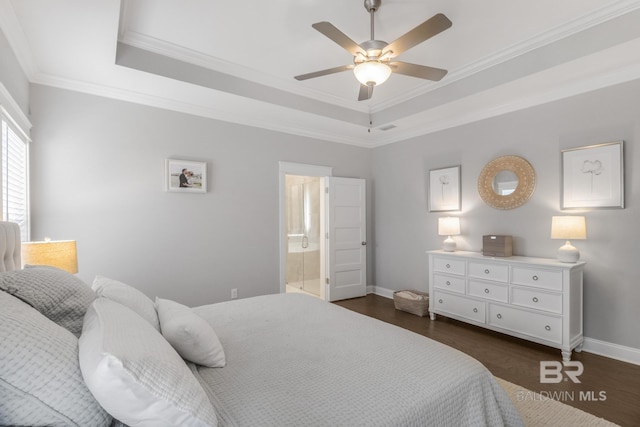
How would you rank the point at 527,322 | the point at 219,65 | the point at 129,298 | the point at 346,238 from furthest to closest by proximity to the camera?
the point at 346,238, the point at 219,65, the point at 527,322, the point at 129,298

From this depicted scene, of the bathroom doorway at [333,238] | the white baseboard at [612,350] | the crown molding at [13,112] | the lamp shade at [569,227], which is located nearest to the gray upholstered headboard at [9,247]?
the crown molding at [13,112]

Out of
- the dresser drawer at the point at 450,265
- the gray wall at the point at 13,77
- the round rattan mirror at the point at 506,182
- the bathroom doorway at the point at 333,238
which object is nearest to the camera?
the gray wall at the point at 13,77

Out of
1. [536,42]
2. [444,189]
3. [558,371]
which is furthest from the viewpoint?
A: [444,189]

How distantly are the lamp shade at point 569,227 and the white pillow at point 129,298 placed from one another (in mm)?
3389

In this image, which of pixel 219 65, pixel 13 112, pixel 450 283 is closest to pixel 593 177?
pixel 450 283

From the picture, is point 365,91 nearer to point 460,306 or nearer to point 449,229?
point 449,229

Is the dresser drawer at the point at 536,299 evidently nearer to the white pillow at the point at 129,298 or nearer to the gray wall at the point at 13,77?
the white pillow at the point at 129,298

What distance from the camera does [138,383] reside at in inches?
34.0

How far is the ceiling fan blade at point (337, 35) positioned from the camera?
1.95 m

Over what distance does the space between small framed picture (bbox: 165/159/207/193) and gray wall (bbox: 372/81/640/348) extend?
9.26 ft

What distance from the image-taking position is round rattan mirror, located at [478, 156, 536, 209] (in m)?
3.45

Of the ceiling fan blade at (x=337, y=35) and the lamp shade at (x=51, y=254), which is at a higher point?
the ceiling fan blade at (x=337, y=35)

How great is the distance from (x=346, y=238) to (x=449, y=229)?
5.12ft

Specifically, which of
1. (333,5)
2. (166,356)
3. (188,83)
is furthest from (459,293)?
(188,83)
